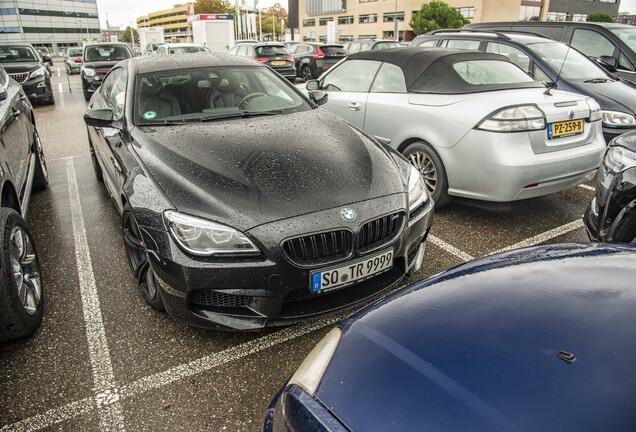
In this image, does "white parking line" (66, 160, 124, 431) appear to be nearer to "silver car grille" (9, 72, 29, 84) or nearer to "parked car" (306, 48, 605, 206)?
"parked car" (306, 48, 605, 206)

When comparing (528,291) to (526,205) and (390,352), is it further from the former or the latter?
(526,205)

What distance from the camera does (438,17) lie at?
49281mm

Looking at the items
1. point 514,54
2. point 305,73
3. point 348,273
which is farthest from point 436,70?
point 305,73

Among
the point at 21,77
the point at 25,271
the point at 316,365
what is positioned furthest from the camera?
the point at 21,77

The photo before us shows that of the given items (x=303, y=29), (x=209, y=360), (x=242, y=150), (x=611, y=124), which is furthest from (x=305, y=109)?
(x=303, y=29)

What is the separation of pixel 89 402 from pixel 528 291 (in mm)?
1972

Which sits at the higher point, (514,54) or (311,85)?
(514,54)

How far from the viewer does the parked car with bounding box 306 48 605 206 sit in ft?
11.6

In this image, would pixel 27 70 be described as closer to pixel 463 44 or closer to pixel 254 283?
pixel 463 44

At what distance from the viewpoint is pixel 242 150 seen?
8.79 ft

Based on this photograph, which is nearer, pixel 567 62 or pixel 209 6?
pixel 567 62

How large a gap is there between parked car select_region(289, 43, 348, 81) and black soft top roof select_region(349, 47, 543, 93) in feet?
41.7

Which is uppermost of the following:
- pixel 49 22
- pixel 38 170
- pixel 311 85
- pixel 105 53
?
pixel 49 22

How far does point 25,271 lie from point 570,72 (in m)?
6.47
